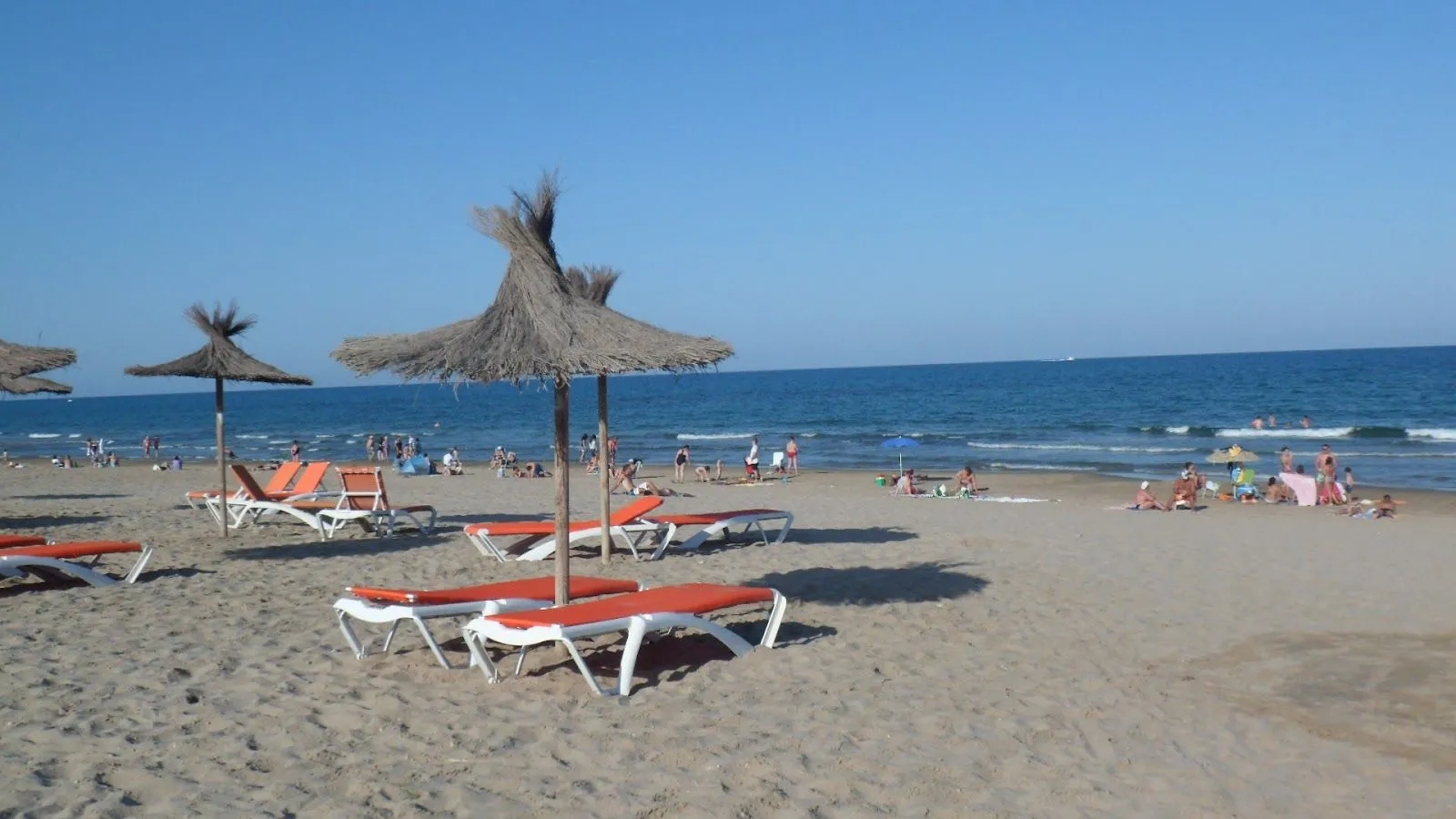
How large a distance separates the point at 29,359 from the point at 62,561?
287cm

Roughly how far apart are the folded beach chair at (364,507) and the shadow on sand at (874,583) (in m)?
4.61

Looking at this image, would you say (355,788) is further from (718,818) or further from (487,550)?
(487,550)

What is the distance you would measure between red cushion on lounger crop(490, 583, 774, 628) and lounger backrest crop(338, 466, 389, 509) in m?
5.85

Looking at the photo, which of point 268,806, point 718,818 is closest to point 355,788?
point 268,806

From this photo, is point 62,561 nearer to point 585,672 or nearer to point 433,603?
point 433,603

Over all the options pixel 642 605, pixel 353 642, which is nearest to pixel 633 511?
pixel 642 605

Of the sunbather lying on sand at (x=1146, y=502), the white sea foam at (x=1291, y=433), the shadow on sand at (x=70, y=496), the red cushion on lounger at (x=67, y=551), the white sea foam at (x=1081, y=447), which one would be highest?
the red cushion on lounger at (x=67, y=551)

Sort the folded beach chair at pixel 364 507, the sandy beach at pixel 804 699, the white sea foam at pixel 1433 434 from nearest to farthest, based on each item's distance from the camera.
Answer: the sandy beach at pixel 804 699 < the folded beach chair at pixel 364 507 < the white sea foam at pixel 1433 434

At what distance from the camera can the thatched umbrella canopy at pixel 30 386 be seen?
32.1ft

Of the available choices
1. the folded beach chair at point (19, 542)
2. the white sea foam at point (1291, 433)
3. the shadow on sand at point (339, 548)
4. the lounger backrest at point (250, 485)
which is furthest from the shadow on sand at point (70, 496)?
the white sea foam at point (1291, 433)

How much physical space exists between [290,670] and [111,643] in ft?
4.39

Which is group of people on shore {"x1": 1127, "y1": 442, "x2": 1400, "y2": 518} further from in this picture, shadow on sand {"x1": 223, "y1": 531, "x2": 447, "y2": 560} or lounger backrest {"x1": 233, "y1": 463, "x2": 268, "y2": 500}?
lounger backrest {"x1": 233, "y1": 463, "x2": 268, "y2": 500}

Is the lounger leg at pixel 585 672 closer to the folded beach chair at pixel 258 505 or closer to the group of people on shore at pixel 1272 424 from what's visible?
the folded beach chair at pixel 258 505

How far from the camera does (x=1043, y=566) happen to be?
32.5ft
